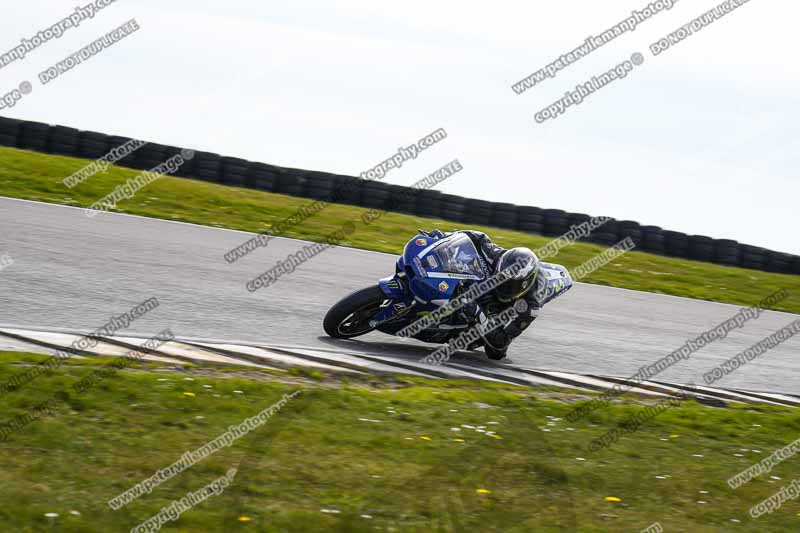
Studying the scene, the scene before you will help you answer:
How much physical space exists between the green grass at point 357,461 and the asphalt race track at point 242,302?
166 cm

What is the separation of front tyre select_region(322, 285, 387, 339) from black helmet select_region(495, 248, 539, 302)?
1183 mm

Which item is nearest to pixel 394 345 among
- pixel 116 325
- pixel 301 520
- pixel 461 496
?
pixel 116 325

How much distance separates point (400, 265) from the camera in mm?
9352

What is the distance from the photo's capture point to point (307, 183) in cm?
2072

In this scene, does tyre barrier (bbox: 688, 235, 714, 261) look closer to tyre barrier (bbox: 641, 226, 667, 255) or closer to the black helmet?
tyre barrier (bbox: 641, 226, 667, 255)

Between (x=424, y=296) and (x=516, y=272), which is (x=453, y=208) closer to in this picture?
(x=516, y=272)

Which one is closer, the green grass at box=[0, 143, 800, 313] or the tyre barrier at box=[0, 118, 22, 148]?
the green grass at box=[0, 143, 800, 313]

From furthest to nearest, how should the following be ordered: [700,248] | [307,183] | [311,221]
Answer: [700,248] < [307,183] < [311,221]

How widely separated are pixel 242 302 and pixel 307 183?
1027 centimetres

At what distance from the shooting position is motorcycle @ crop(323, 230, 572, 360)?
9258 mm

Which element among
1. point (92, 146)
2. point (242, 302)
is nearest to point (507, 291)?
point (242, 302)

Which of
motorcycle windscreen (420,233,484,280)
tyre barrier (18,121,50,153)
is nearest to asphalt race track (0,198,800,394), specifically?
motorcycle windscreen (420,233,484,280)

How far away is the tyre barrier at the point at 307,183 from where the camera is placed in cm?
2062

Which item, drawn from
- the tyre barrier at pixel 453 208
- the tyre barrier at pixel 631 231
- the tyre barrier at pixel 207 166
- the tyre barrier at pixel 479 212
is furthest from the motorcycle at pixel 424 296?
the tyre barrier at pixel 631 231
